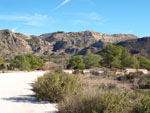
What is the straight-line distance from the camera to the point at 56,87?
8.61m

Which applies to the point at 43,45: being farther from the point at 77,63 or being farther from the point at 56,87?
the point at 56,87

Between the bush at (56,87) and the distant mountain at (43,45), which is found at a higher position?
the distant mountain at (43,45)

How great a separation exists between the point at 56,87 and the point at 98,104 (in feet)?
11.2

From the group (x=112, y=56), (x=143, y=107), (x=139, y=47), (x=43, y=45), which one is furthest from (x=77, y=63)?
(x=43, y=45)

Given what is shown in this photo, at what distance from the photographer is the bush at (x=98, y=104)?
17.3 feet

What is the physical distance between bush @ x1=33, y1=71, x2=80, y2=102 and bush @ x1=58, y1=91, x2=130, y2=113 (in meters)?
1.90

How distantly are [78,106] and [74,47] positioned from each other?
6657 inches

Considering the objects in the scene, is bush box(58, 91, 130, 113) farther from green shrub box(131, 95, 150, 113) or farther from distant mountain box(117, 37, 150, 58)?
distant mountain box(117, 37, 150, 58)

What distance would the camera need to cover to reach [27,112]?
7.13m

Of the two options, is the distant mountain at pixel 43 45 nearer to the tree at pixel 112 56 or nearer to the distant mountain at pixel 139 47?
the distant mountain at pixel 139 47

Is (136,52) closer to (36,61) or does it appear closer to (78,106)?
(36,61)

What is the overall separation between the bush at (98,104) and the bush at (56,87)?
1899 millimetres

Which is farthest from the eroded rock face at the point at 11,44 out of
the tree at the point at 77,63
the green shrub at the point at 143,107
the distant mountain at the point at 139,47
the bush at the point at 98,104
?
the green shrub at the point at 143,107

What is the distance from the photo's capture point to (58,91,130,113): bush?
5.28 meters
